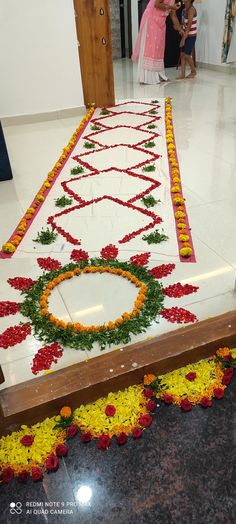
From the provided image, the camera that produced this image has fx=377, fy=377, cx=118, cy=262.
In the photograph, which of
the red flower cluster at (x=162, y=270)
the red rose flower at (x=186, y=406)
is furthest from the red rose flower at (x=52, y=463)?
the red flower cluster at (x=162, y=270)

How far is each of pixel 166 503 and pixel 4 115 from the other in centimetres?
549

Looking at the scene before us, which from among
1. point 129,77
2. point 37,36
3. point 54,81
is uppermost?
point 37,36

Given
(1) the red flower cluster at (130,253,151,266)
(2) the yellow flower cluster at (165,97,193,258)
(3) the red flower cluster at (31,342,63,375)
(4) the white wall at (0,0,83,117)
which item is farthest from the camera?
(4) the white wall at (0,0,83,117)

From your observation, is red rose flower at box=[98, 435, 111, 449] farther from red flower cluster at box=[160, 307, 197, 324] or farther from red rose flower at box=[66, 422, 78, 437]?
red flower cluster at box=[160, 307, 197, 324]

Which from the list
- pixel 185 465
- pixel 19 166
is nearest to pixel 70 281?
pixel 185 465

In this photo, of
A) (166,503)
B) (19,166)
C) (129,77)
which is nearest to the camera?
(166,503)

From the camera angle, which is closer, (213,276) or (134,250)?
(213,276)

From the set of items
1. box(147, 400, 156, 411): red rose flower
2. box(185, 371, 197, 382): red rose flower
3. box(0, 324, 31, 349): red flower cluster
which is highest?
box(185, 371, 197, 382): red rose flower

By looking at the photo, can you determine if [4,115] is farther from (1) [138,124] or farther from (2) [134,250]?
(2) [134,250]

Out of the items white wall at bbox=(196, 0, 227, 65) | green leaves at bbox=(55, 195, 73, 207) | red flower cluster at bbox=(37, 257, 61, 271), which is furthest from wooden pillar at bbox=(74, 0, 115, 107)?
red flower cluster at bbox=(37, 257, 61, 271)

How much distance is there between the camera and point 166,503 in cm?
112

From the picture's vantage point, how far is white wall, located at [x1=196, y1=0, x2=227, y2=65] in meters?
7.75

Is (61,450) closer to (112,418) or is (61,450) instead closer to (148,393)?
(112,418)

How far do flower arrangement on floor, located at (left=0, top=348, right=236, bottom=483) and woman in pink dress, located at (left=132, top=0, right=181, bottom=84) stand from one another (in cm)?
700
